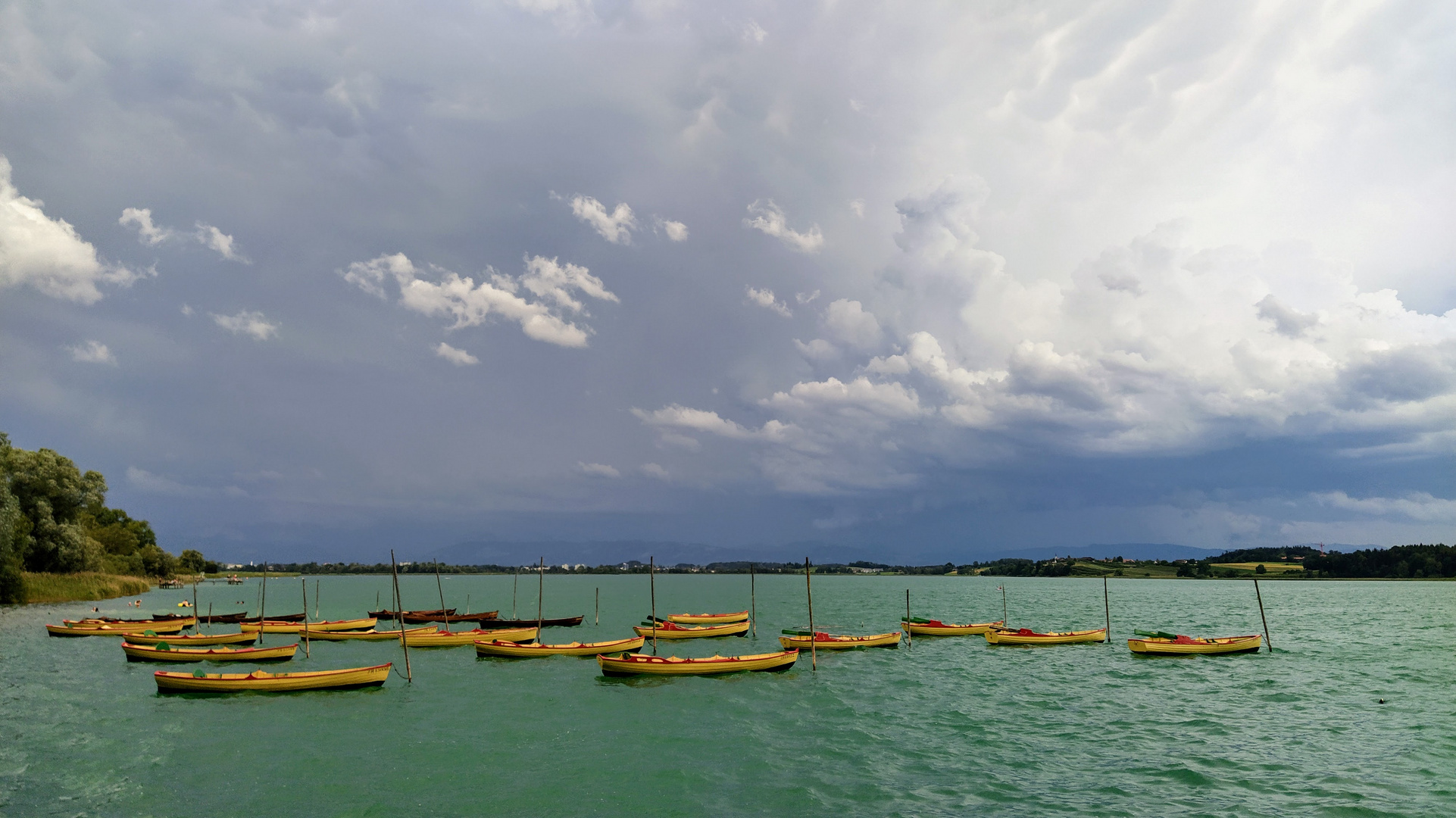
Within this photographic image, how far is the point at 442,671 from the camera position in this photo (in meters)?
47.9

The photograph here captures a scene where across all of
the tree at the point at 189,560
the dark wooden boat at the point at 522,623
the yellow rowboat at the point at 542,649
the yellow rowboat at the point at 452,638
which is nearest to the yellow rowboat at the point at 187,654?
the yellow rowboat at the point at 452,638

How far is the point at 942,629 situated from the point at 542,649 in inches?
1423

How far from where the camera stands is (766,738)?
3067 centimetres

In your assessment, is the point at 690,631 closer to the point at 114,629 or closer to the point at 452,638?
the point at 452,638

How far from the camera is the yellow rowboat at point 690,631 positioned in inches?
2670

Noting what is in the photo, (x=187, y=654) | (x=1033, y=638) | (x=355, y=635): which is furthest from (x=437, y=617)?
(x=1033, y=638)

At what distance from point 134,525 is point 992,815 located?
165133mm

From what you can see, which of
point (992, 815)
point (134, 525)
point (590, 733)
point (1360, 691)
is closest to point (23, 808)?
point (590, 733)

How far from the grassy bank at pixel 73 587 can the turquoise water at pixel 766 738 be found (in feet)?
122

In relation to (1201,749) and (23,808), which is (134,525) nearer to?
(23,808)

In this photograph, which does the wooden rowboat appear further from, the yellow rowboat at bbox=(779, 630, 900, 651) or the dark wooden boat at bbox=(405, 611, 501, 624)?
the dark wooden boat at bbox=(405, 611, 501, 624)

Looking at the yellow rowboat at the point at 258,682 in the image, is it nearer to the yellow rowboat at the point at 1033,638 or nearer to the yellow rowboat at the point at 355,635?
the yellow rowboat at the point at 355,635

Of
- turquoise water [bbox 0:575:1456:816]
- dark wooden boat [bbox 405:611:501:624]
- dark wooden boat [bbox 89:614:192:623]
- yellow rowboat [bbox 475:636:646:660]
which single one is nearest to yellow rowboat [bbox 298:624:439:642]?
turquoise water [bbox 0:575:1456:816]

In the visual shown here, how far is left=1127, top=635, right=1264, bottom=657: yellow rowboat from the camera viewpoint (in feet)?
176
